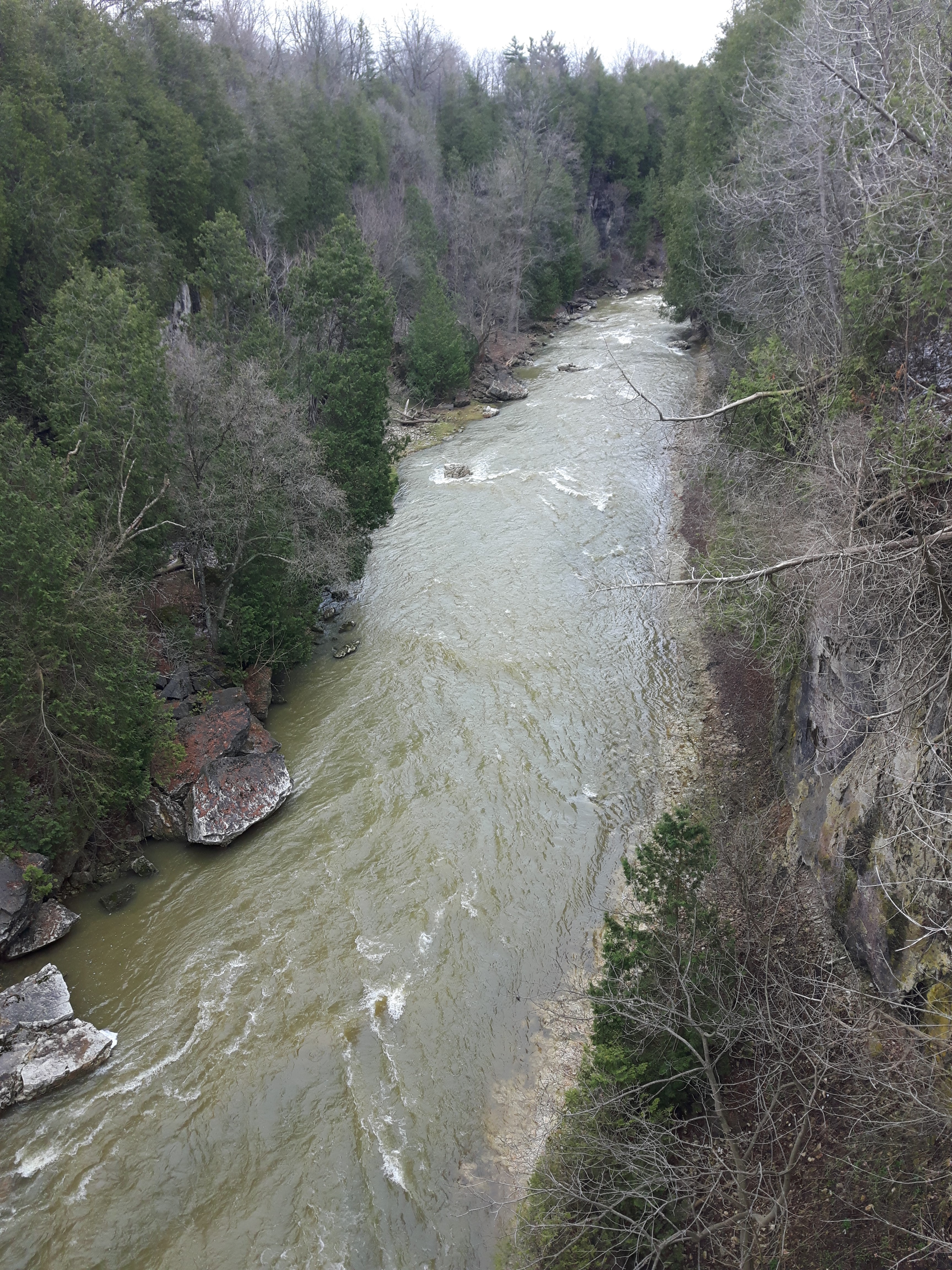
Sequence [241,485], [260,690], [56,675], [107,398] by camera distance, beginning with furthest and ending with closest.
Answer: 1. [260,690]
2. [241,485]
3. [107,398]
4. [56,675]

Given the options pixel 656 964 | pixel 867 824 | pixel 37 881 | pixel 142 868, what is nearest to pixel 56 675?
pixel 37 881

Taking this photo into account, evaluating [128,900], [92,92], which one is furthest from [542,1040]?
[92,92]

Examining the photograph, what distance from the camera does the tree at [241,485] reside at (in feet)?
65.2

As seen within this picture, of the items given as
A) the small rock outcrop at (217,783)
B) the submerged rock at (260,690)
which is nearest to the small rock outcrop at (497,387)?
the submerged rock at (260,690)

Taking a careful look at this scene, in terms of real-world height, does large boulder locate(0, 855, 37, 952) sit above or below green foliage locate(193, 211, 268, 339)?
below

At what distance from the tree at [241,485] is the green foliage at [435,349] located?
67.0ft

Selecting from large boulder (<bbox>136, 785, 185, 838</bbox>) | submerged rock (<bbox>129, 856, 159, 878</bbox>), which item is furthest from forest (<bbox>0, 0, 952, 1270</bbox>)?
submerged rock (<bbox>129, 856, 159, 878</bbox>)

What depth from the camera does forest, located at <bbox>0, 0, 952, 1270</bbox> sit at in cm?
910

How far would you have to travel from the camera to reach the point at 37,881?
47.1 feet

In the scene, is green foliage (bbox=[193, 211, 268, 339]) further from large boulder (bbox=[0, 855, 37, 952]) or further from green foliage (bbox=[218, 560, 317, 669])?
large boulder (bbox=[0, 855, 37, 952])

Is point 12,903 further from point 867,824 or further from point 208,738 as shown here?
point 867,824

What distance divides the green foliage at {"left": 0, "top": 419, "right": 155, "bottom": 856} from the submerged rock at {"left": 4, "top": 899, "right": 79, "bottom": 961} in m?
1.03

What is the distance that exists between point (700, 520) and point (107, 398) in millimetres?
18794

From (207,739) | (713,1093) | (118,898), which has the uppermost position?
(207,739)
